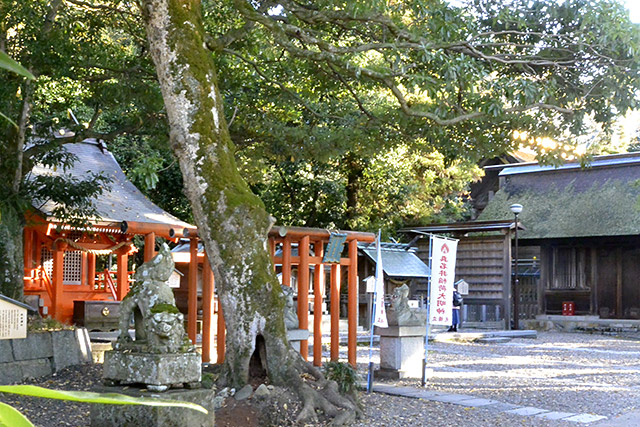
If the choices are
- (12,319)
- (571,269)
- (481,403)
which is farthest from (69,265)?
(571,269)

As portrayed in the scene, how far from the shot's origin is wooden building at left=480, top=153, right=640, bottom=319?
22875 mm

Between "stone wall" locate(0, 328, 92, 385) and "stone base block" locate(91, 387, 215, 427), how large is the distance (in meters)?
2.49

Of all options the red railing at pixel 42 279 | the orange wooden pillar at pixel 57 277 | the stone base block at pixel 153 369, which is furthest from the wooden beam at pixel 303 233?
the red railing at pixel 42 279

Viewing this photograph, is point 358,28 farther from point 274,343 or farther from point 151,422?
point 151,422

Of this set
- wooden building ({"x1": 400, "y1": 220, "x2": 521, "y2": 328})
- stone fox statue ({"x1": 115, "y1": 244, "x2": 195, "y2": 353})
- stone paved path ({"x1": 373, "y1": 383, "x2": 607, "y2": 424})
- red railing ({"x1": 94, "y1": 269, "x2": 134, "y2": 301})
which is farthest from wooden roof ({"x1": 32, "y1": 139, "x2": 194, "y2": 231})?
wooden building ({"x1": 400, "y1": 220, "x2": 521, "y2": 328})

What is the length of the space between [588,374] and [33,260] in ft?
38.6

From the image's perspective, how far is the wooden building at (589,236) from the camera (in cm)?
2288

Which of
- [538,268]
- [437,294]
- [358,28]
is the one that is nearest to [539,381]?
[437,294]

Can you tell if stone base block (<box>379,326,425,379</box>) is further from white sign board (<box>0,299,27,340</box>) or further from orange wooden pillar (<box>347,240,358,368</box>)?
white sign board (<box>0,299,27,340</box>)

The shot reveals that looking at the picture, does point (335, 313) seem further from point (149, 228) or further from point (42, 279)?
point (42, 279)

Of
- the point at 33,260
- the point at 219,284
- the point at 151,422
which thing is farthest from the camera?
the point at 33,260

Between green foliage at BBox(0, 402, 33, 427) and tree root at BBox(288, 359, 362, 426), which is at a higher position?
green foliage at BBox(0, 402, 33, 427)

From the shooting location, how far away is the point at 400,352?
36.2 ft

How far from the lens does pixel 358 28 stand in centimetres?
961
